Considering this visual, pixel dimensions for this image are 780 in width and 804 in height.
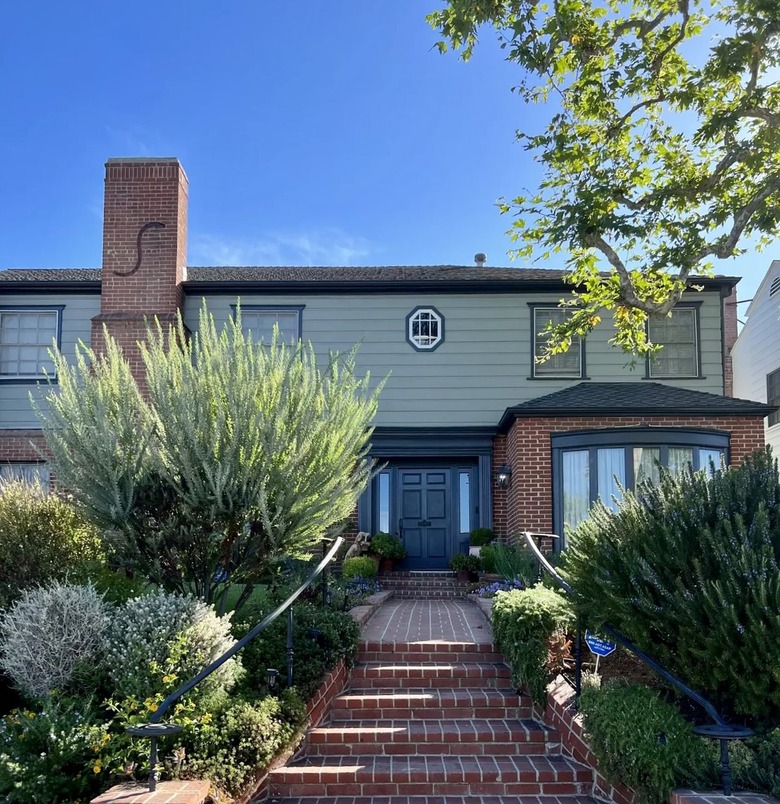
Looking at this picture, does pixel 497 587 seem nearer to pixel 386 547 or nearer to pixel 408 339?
pixel 386 547

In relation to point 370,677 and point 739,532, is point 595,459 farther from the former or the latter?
point 739,532

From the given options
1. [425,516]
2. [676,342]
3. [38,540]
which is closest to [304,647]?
[38,540]

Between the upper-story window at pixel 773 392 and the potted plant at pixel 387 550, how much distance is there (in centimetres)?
908

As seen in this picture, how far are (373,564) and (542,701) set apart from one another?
663 centimetres

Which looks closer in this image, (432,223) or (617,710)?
(617,710)

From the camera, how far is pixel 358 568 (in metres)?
12.8


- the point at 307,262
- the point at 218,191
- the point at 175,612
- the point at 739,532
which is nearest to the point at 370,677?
the point at 175,612

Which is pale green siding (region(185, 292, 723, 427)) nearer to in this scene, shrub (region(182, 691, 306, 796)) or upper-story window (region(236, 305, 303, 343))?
upper-story window (region(236, 305, 303, 343))

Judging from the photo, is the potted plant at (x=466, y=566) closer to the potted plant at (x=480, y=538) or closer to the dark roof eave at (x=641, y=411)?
the potted plant at (x=480, y=538)

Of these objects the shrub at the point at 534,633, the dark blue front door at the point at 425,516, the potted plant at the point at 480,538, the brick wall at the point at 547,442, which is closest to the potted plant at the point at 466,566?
the potted plant at the point at 480,538

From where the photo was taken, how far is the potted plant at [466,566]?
13.4 m

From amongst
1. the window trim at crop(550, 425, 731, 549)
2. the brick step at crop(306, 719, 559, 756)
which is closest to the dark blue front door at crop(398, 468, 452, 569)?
the window trim at crop(550, 425, 731, 549)

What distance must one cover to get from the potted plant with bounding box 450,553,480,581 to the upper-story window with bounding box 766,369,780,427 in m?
8.42

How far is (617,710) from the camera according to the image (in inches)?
209
